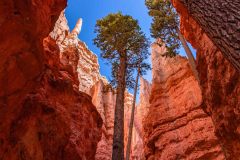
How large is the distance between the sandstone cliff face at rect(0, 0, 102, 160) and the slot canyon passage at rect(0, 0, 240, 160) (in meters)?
0.03

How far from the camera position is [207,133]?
17.0 meters

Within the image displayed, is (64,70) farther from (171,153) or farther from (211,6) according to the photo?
(211,6)

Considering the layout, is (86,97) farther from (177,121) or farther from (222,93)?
(222,93)

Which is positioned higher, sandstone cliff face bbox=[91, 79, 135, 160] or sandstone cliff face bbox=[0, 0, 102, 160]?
sandstone cliff face bbox=[91, 79, 135, 160]

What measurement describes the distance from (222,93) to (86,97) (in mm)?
8683

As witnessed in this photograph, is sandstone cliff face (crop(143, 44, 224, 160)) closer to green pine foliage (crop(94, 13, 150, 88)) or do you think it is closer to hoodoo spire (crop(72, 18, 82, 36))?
green pine foliage (crop(94, 13, 150, 88))

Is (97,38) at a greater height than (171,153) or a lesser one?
greater

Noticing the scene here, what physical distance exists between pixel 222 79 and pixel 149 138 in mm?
12046

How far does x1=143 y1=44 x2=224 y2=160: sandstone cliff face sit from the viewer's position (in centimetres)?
1703

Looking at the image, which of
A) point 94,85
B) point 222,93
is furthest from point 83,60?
point 222,93

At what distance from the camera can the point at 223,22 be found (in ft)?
9.68

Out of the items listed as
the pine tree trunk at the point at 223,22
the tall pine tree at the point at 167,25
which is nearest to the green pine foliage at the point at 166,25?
the tall pine tree at the point at 167,25

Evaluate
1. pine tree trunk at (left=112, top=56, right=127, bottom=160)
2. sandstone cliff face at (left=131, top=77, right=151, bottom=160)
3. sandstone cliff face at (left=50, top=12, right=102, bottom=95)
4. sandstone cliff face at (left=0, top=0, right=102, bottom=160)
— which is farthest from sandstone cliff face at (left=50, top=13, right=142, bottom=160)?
pine tree trunk at (left=112, top=56, right=127, bottom=160)

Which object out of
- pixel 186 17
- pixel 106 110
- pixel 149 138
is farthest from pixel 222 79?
pixel 106 110
